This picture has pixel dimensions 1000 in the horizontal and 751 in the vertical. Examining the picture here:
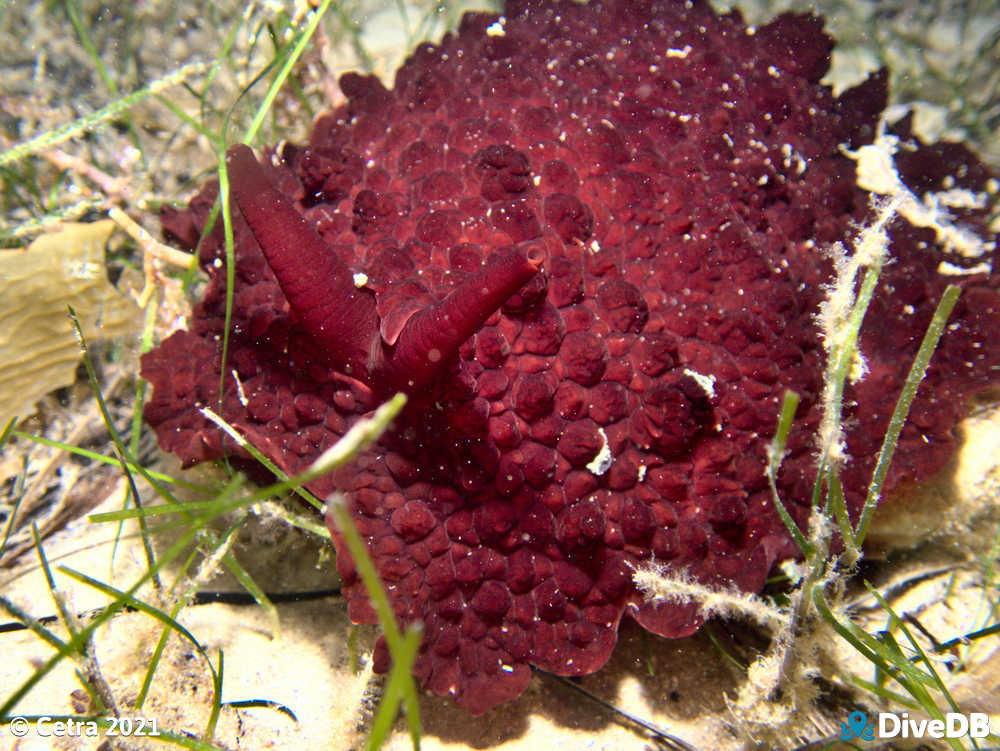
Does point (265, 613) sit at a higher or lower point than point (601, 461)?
lower

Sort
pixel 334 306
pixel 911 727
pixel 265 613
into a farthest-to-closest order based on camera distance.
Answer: pixel 265 613
pixel 911 727
pixel 334 306

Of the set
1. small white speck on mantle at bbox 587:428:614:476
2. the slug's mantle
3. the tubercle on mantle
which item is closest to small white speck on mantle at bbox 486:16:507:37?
the slug's mantle

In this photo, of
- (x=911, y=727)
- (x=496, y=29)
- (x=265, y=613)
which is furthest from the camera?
(x=496, y=29)

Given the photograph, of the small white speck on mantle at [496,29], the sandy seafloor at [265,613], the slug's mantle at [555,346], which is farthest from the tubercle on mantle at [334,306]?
the small white speck on mantle at [496,29]

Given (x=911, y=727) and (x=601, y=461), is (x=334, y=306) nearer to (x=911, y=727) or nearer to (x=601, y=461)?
(x=601, y=461)

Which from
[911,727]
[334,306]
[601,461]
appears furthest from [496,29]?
[911,727]

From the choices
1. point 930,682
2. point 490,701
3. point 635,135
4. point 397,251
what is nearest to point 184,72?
point 397,251

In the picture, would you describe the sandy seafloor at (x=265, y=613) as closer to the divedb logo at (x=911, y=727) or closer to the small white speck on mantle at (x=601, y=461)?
the divedb logo at (x=911, y=727)

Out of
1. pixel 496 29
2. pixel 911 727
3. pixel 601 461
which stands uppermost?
pixel 496 29
